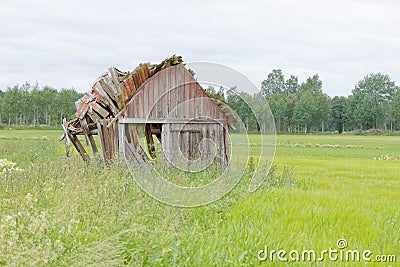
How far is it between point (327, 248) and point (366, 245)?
70cm

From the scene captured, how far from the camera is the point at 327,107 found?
10919 cm

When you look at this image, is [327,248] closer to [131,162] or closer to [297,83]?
[131,162]

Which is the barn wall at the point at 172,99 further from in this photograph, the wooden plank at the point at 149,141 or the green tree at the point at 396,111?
the green tree at the point at 396,111

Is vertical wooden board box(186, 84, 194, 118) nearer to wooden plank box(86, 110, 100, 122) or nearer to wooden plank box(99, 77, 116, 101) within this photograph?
wooden plank box(99, 77, 116, 101)

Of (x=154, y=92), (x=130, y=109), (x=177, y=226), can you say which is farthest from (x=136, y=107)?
(x=177, y=226)

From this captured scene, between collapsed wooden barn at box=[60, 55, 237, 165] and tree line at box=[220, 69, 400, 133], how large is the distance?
72.3 m

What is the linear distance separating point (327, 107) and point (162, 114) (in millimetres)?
100979

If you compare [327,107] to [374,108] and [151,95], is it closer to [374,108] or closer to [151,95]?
[374,108]

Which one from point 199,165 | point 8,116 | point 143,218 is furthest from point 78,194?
point 8,116

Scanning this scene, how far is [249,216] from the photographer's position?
7.88 meters

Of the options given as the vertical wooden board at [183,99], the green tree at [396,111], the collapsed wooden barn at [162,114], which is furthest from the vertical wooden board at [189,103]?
the green tree at [396,111]

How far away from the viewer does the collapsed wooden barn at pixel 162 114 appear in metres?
12.9

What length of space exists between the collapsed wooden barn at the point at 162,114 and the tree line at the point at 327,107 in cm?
7228

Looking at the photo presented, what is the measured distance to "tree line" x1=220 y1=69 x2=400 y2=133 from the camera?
10425 centimetres
